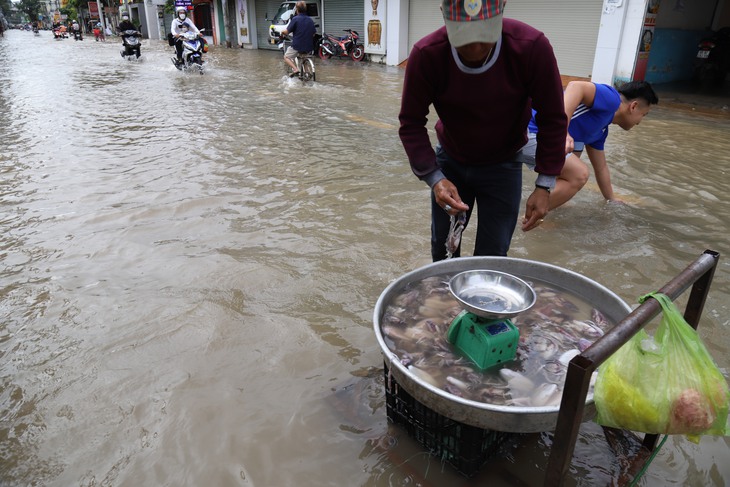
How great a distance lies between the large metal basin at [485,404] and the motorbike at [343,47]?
1787cm

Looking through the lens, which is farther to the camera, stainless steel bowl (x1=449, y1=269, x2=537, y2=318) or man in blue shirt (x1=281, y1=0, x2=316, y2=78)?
man in blue shirt (x1=281, y1=0, x2=316, y2=78)

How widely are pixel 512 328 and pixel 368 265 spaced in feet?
6.48

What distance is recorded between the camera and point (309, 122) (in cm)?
866

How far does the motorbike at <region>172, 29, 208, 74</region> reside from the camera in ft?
48.2

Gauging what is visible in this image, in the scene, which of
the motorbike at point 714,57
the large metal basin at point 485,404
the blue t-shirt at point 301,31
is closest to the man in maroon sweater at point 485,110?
the large metal basin at point 485,404

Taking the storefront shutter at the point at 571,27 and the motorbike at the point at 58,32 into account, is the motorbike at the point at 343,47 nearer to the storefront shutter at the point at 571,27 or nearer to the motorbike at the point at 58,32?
the storefront shutter at the point at 571,27

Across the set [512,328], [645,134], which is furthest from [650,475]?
[645,134]

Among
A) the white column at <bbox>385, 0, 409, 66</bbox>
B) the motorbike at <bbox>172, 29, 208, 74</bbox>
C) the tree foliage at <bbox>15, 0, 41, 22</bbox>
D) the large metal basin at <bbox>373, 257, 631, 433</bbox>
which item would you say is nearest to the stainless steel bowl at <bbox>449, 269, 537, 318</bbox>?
the large metal basin at <bbox>373, 257, 631, 433</bbox>

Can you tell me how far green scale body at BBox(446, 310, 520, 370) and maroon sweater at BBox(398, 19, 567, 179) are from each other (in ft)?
2.81

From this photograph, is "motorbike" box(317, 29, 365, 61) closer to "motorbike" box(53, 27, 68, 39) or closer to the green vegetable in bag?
the green vegetable in bag

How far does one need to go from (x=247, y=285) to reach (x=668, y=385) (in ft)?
8.71

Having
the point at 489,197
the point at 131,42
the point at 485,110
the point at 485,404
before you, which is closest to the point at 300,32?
the point at 131,42

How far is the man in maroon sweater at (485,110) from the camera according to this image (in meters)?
2.04

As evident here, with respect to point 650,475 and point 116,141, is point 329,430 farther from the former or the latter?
point 116,141
